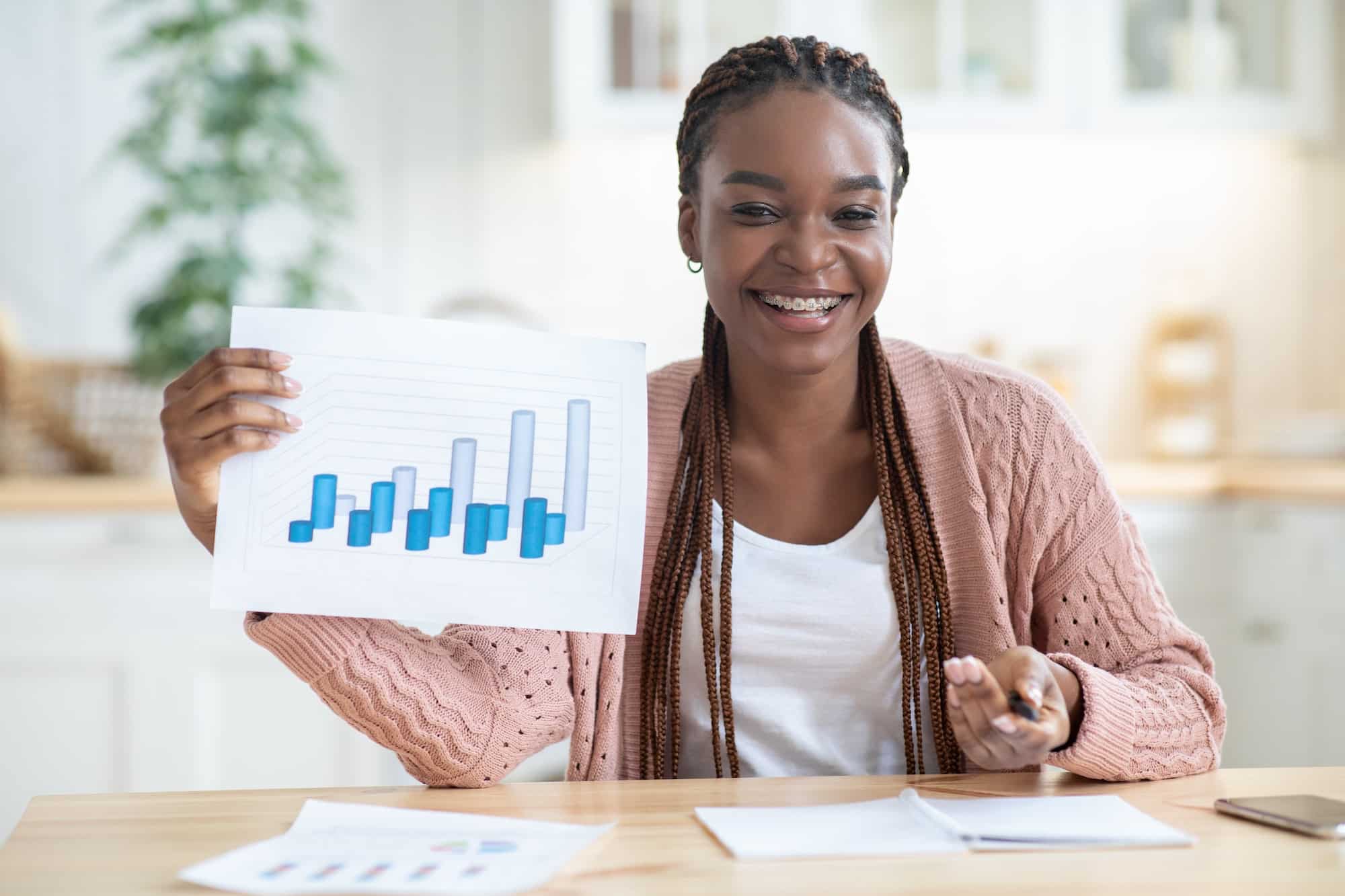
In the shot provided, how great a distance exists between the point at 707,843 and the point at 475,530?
30cm

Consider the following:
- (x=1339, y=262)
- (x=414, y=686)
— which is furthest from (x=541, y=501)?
(x=1339, y=262)

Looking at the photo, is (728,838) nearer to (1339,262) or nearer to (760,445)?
(760,445)

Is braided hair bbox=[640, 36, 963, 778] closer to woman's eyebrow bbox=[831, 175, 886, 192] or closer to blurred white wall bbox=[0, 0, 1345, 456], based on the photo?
woman's eyebrow bbox=[831, 175, 886, 192]

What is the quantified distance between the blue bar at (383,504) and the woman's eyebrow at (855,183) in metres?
0.42

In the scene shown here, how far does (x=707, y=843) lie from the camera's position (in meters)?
0.77

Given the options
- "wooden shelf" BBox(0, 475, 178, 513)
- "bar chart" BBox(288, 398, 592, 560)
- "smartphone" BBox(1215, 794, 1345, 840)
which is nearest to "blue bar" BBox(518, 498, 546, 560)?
"bar chart" BBox(288, 398, 592, 560)

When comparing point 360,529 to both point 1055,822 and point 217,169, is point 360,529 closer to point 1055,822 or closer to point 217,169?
point 1055,822

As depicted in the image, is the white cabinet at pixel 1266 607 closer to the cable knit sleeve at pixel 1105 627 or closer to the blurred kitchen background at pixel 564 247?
the blurred kitchen background at pixel 564 247

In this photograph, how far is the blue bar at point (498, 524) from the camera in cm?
96

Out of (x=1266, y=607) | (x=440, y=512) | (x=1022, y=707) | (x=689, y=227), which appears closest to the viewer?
(x=1022, y=707)

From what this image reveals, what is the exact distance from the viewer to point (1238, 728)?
2.45 m

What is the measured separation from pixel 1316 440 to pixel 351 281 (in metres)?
1.95

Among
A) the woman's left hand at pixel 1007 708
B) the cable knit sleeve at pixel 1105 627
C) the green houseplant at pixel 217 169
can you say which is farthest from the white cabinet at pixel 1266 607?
the green houseplant at pixel 217 169

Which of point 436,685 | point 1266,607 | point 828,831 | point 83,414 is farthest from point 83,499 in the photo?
point 1266,607
